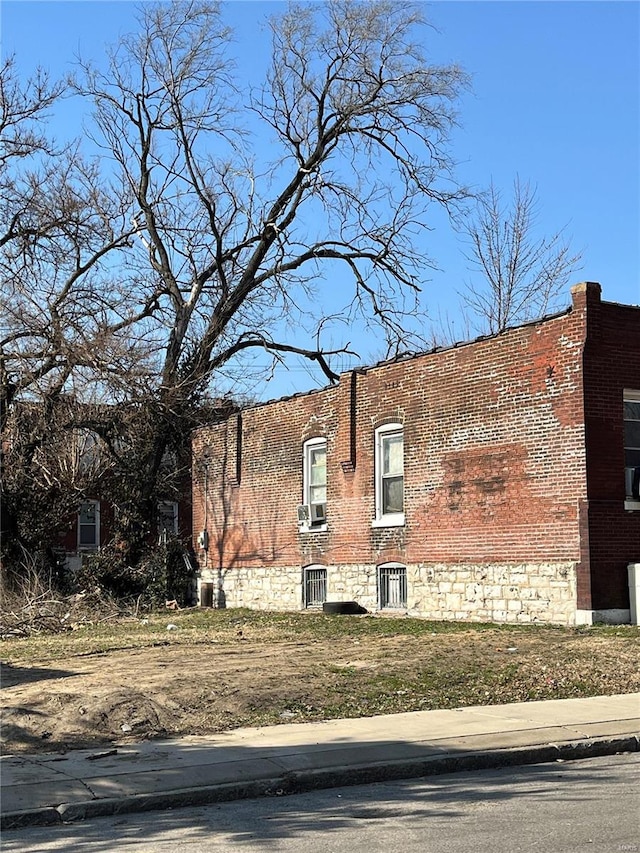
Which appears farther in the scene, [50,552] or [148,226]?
[148,226]

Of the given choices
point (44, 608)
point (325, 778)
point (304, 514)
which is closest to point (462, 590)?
point (304, 514)

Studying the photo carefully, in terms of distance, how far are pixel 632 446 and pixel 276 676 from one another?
8.82 meters

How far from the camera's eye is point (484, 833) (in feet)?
21.9

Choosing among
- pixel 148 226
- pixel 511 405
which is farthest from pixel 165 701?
pixel 148 226

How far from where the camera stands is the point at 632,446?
59.6ft

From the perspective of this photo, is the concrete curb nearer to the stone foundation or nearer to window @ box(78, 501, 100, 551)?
the stone foundation

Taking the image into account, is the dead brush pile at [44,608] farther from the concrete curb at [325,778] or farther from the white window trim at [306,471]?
the concrete curb at [325,778]

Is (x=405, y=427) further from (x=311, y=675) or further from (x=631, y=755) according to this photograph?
(x=631, y=755)

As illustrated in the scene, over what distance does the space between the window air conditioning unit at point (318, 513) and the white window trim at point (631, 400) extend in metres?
8.40

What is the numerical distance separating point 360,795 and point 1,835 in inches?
107

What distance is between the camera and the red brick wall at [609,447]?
1741 centimetres

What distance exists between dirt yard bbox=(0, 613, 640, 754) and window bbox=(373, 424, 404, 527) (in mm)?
4742

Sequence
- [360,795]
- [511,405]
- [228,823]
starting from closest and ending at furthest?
[228,823]
[360,795]
[511,405]

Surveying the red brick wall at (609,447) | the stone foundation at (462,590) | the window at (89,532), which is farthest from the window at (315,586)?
the window at (89,532)
